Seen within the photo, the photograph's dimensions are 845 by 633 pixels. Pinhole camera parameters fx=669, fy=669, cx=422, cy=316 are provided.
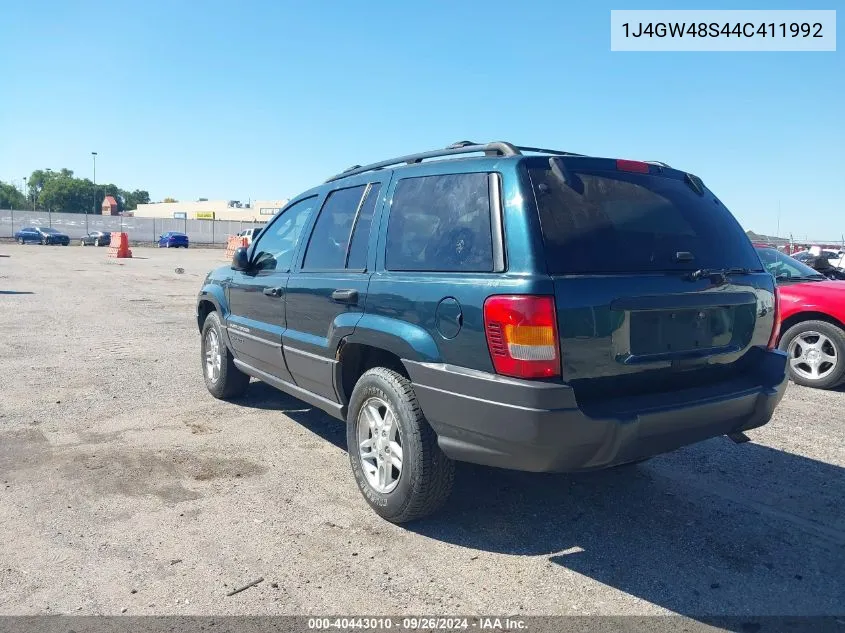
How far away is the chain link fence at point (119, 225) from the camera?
5722 centimetres

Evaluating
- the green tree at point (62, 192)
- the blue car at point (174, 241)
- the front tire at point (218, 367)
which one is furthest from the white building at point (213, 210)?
the front tire at point (218, 367)

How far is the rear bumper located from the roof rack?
3.75ft

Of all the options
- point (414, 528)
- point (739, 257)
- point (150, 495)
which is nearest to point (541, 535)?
point (414, 528)

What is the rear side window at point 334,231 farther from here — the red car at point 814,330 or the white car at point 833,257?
the white car at point 833,257

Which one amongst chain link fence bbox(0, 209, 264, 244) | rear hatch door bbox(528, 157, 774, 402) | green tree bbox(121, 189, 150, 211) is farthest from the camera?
green tree bbox(121, 189, 150, 211)

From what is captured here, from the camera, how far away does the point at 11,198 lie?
114 m

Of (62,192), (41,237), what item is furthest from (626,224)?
(62,192)

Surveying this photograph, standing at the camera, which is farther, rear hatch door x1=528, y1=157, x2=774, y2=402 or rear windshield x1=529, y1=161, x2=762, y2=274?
rear windshield x1=529, y1=161, x2=762, y2=274

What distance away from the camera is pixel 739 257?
3770 mm

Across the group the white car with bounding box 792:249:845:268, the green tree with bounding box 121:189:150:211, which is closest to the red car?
the white car with bounding box 792:249:845:268

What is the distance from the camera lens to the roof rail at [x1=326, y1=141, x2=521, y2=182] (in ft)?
11.1

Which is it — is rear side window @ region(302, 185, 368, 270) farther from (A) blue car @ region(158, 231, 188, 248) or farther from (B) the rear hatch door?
(A) blue car @ region(158, 231, 188, 248)

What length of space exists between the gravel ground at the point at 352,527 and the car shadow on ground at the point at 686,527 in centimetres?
1

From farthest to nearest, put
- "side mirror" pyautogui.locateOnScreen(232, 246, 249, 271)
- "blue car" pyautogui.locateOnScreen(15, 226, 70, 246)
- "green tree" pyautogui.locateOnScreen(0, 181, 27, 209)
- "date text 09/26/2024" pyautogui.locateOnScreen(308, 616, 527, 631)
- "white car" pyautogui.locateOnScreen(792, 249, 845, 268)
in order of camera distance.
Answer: "green tree" pyautogui.locateOnScreen(0, 181, 27, 209) → "blue car" pyautogui.locateOnScreen(15, 226, 70, 246) → "white car" pyautogui.locateOnScreen(792, 249, 845, 268) → "side mirror" pyautogui.locateOnScreen(232, 246, 249, 271) → "date text 09/26/2024" pyautogui.locateOnScreen(308, 616, 527, 631)
